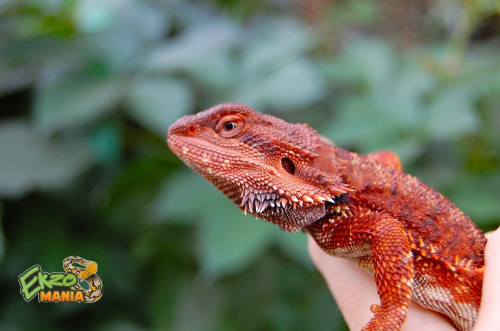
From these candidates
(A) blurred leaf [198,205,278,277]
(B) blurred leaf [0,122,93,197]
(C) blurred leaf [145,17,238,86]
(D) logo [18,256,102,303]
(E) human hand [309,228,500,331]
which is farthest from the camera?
(C) blurred leaf [145,17,238,86]

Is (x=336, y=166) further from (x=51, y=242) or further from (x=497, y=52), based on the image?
(x=497, y=52)

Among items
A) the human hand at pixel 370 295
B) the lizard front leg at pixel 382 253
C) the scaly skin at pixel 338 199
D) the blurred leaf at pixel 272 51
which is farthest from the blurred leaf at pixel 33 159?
the lizard front leg at pixel 382 253

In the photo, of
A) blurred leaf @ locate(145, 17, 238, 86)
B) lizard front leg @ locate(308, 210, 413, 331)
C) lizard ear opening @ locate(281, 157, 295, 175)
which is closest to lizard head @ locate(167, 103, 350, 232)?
lizard ear opening @ locate(281, 157, 295, 175)

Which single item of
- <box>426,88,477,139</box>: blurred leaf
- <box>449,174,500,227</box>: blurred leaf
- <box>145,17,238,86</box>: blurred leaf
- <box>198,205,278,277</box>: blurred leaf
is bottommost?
<box>198,205,278,277</box>: blurred leaf

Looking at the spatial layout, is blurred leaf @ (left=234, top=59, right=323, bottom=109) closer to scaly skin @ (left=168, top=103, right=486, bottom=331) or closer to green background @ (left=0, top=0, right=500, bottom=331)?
green background @ (left=0, top=0, right=500, bottom=331)

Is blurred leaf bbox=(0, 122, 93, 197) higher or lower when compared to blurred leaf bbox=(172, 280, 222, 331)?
lower

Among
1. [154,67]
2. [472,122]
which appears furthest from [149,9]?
[472,122]

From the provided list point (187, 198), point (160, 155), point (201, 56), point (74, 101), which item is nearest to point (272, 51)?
point (201, 56)

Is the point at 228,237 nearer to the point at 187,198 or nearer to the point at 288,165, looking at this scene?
the point at 187,198
